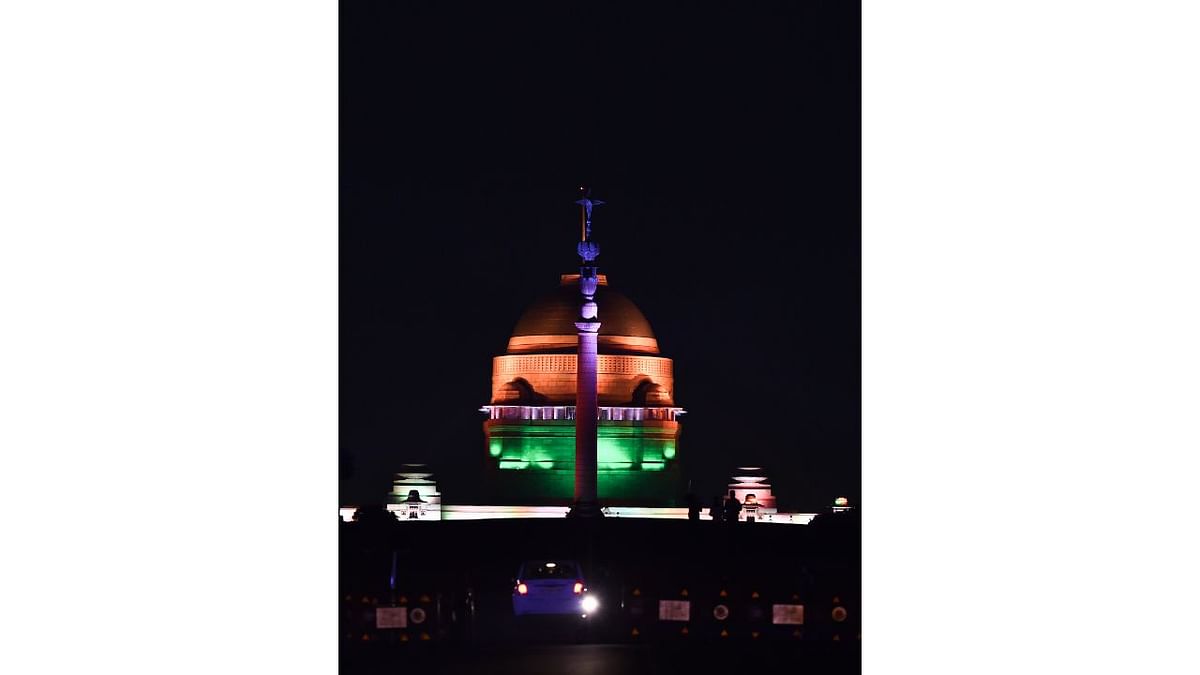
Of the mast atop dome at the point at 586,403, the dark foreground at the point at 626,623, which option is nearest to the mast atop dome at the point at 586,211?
the mast atop dome at the point at 586,403

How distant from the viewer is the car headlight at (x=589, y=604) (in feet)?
79.5

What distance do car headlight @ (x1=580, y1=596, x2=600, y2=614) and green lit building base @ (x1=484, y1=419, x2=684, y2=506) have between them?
52.8 m

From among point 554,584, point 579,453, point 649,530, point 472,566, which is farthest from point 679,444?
point 554,584

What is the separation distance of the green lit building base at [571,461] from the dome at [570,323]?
3.56 m

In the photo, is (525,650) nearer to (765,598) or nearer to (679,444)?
(765,598)

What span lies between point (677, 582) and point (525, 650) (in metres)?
2.94

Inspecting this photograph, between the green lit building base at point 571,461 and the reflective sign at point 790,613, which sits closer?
the reflective sign at point 790,613

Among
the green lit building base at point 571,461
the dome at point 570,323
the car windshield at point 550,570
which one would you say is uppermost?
the dome at point 570,323

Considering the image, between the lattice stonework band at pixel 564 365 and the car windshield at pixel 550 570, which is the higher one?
the lattice stonework band at pixel 564 365

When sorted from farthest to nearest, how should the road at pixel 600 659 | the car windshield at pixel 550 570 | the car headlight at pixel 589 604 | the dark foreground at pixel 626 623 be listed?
the car windshield at pixel 550 570, the car headlight at pixel 589 604, the dark foreground at pixel 626 623, the road at pixel 600 659

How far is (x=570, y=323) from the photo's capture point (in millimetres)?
80688

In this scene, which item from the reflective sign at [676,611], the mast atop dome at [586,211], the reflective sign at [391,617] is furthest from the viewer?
the mast atop dome at [586,211]

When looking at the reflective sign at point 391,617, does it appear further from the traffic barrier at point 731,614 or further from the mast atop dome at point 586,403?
the mast atop dome at point 586,403

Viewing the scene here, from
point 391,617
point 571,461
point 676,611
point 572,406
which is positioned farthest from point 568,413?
point 391,617
